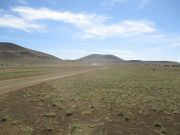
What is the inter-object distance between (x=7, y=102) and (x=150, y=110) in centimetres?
868

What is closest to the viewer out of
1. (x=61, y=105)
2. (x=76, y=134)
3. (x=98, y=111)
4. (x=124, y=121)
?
(x=76, y=134)

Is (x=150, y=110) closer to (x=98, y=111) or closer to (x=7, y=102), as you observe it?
(x=98, y=111)

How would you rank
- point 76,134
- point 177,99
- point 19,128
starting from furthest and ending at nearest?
point 177,99 → point 19,128 → point 76,134

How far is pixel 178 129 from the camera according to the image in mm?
10812

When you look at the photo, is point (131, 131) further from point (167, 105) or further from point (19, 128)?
point (167, 105)

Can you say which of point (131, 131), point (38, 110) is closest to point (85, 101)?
point (38, 110)

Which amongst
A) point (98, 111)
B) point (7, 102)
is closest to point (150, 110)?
point (98, 111)

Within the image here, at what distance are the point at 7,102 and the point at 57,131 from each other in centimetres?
687

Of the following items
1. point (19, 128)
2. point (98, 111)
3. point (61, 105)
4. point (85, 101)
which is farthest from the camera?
point (85, 101)

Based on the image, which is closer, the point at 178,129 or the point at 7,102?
the point at 178,129

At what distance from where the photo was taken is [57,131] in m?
10.0

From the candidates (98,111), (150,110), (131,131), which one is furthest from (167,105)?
(131,131)

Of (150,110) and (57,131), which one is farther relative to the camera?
(150,110)

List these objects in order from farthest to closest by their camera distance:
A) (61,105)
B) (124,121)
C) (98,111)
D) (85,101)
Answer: (85,101), (61,105), (98,111), (124,121)
